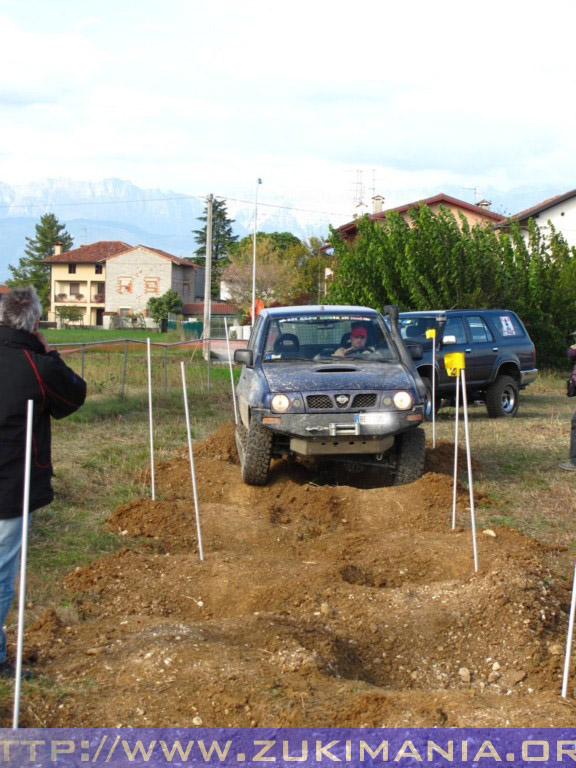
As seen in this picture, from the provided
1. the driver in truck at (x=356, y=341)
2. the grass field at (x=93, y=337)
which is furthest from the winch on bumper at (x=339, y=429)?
the grass field at (x=93, y=337)

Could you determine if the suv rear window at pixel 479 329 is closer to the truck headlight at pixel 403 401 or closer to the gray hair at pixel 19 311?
the truck headlight at pixel 403 401

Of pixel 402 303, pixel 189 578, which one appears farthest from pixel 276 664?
pixel 402 303

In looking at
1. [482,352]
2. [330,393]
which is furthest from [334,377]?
[482,352]

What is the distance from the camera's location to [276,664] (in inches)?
198

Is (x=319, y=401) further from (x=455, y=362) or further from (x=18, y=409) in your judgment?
(x=18, y=409)

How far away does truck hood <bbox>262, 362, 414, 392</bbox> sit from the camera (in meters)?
10.1

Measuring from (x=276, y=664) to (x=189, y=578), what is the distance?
2.05m

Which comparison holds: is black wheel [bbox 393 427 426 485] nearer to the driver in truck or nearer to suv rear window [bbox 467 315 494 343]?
the driver in truck

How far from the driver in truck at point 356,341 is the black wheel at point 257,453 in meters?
1.51

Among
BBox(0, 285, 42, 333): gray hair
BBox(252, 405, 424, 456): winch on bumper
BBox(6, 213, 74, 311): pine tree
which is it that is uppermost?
BBox(6, 213, 74, 311): pine tree

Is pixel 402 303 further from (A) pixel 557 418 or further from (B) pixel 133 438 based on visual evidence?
(B) pixel 133 438

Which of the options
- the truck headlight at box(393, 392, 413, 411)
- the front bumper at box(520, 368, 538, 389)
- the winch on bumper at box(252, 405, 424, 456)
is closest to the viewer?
the winch on bumper at box(252, 405, 424, 456)

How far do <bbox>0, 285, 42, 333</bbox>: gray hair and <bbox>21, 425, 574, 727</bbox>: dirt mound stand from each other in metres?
1.79

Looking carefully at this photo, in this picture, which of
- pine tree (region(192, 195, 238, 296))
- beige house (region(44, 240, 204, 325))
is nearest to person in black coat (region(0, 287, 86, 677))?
beige house (region(44, 240, 204, 325))
